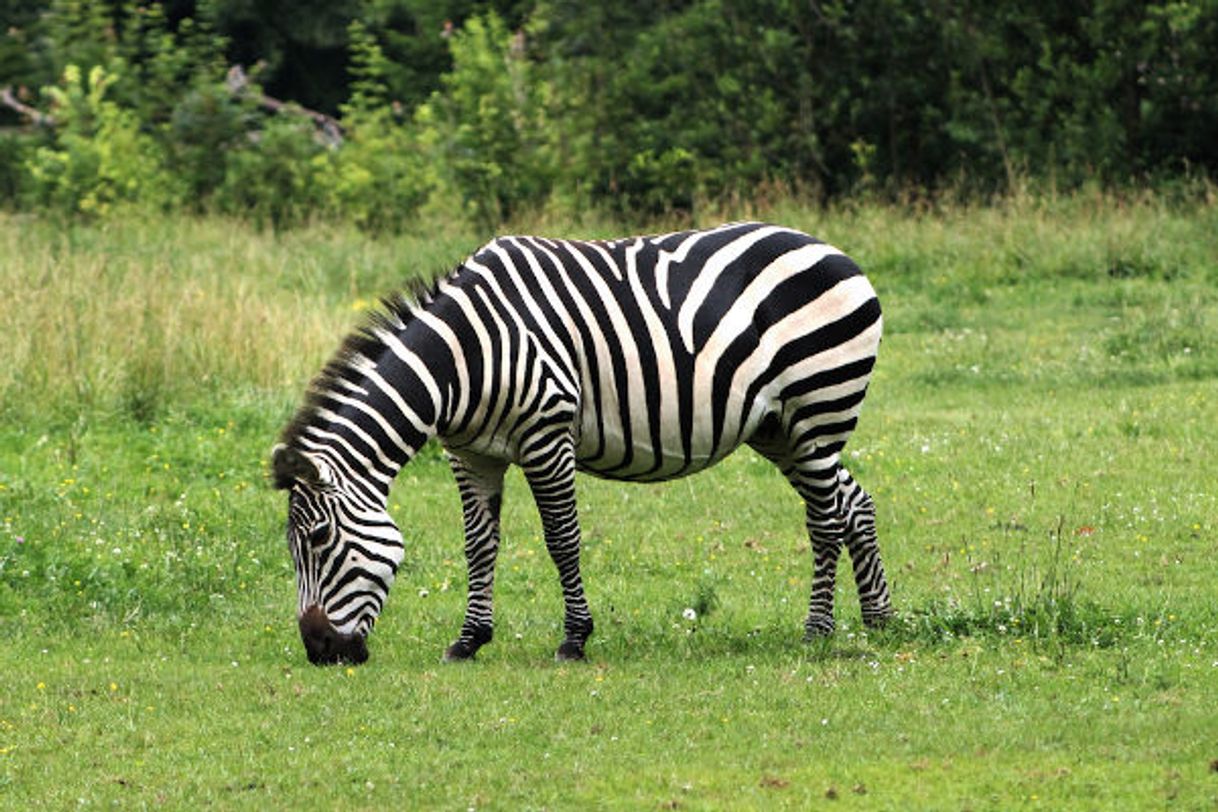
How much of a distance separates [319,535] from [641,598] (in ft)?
7.84

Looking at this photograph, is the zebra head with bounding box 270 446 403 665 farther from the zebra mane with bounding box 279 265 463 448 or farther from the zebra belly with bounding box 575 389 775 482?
the zebra belly with bounding box 575 389 775 482

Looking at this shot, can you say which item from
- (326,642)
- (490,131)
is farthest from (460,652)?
(490,131)

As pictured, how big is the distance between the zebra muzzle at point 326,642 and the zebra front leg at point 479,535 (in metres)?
0.58

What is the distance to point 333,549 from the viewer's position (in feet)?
26.8

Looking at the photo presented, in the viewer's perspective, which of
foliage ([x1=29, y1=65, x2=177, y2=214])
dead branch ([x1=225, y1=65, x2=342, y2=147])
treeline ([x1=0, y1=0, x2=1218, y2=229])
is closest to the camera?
treeline ([x1=0, y1=0, x2=1218, y2=229])

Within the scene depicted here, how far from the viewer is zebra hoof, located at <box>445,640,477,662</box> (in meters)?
8.81

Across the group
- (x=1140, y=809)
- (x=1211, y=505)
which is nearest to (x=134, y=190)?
(x=1211, y=505)

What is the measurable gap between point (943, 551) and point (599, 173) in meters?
20.3

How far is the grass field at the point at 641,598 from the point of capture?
6.83m

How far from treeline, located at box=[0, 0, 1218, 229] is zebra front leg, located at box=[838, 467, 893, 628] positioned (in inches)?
675

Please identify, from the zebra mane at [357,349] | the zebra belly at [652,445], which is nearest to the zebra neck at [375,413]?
the zebra mane at [357,349]

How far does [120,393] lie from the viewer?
14.5m

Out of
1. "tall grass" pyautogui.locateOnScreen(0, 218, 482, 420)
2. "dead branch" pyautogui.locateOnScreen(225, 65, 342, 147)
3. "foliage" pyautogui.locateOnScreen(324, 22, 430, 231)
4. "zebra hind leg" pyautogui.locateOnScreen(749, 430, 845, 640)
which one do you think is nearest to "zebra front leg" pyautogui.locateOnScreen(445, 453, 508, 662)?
"zebra hind leg" pyautogui.locateOnScreen(749, 430, 845, 640)

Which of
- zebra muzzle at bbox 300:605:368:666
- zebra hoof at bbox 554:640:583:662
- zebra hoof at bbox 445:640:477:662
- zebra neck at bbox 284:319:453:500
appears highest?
zebra neck at bbox 284:319:453:500
